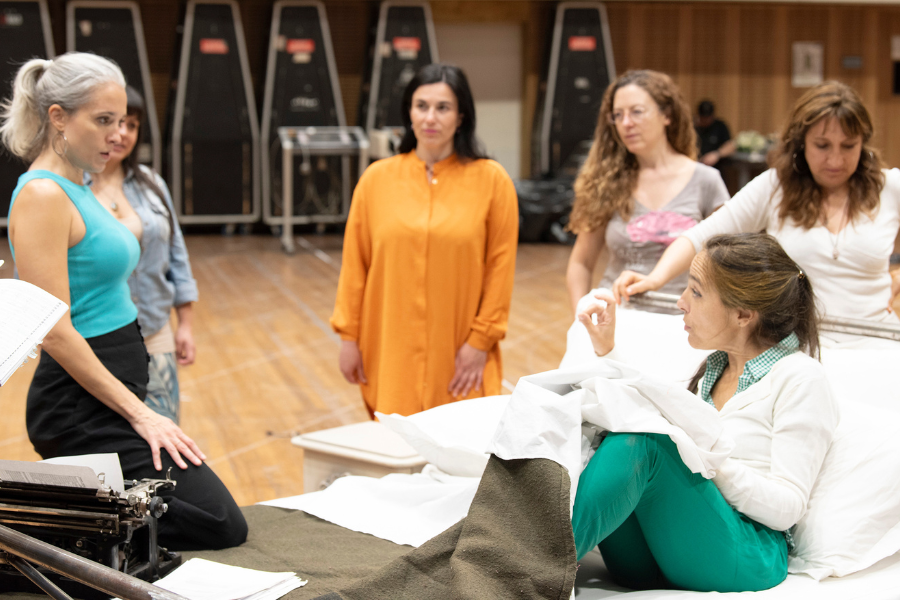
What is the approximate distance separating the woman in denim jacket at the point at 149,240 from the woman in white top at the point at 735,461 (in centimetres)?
134

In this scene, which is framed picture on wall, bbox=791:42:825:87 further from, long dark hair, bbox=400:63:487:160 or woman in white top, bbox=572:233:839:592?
woman in white top, bbox=572:233:839:592

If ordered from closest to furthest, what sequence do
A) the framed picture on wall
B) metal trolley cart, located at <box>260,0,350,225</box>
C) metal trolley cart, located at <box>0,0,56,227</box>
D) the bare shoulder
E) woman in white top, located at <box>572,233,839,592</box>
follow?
woman in white top, located at <box>572,233,839,592</box>, the bare shoulder, metal trolley cart, located at <box>0,0,56,227</box>, metal trolley cart, located at <box>260,0,350,225</box>, the framed picture on wall

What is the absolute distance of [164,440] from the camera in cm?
194

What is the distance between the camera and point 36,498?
1.66 meters

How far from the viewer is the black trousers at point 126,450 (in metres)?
1.92

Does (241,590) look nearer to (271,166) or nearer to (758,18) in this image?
(271,166)

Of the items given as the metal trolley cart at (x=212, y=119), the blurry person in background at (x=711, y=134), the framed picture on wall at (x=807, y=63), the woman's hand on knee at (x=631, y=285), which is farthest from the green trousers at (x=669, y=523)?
the framed picture on wall at (x=807, y=63)

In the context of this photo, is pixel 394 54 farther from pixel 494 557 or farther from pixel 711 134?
pixel 494 557

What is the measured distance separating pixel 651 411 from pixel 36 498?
1088 mm

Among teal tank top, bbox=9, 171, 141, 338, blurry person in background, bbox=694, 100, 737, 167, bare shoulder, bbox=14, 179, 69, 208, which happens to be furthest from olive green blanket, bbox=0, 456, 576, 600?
blurry person in background, bbox=694, 100, 737, 167

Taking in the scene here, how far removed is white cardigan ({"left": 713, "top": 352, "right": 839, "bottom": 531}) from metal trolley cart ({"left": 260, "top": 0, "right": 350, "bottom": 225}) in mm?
7004

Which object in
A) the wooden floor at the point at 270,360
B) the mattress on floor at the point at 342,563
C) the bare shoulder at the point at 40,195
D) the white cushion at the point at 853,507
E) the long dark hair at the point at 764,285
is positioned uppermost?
the bare shoulder at the point at 40,195

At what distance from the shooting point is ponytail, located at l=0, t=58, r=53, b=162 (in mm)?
1927

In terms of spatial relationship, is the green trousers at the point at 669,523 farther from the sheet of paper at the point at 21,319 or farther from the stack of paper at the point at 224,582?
the sheet of paper at the point at 21,319
